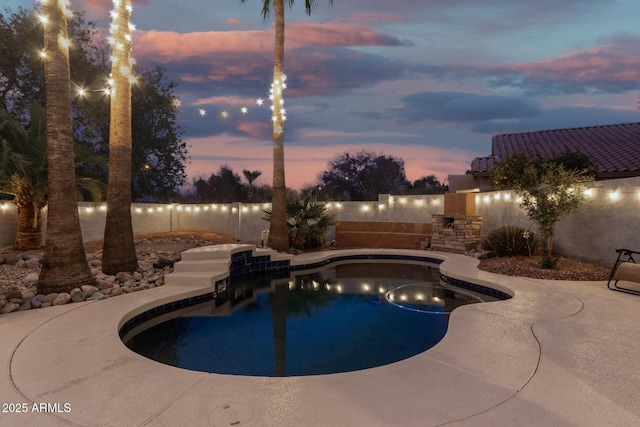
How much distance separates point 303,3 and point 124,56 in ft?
23.2

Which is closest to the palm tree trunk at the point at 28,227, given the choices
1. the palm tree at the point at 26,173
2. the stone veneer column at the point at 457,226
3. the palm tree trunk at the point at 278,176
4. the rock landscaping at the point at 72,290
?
the palm tree at the point at 26,173

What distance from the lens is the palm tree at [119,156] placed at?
7367 mm

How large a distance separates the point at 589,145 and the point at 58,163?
2052cm

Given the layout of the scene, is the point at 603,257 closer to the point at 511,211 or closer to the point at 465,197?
the point at 511,211

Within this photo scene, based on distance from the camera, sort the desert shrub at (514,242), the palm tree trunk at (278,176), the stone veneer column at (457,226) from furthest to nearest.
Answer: the stone veneer column at (457,226) < the palm tree trunk at (278,176) < the desert shrub at (514,242)

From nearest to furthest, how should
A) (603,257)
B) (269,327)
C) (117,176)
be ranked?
(269,327) → (117,176) → (603,257)

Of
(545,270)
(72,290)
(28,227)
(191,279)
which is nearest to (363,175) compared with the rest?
(545,270)

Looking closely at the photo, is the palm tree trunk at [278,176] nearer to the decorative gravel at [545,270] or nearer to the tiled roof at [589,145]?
the decorative gravel at [545,270]

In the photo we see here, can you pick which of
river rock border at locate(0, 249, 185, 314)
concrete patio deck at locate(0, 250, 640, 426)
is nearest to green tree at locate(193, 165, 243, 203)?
river rock border at locate(0, 249, 185, 314)

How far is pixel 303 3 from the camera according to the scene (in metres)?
12.2

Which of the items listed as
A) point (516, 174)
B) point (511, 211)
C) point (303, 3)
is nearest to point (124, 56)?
point (303, 3)

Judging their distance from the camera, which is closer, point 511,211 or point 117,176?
point 117,176

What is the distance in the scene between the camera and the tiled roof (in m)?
13.9

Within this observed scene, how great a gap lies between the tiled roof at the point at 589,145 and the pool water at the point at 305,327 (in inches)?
412
